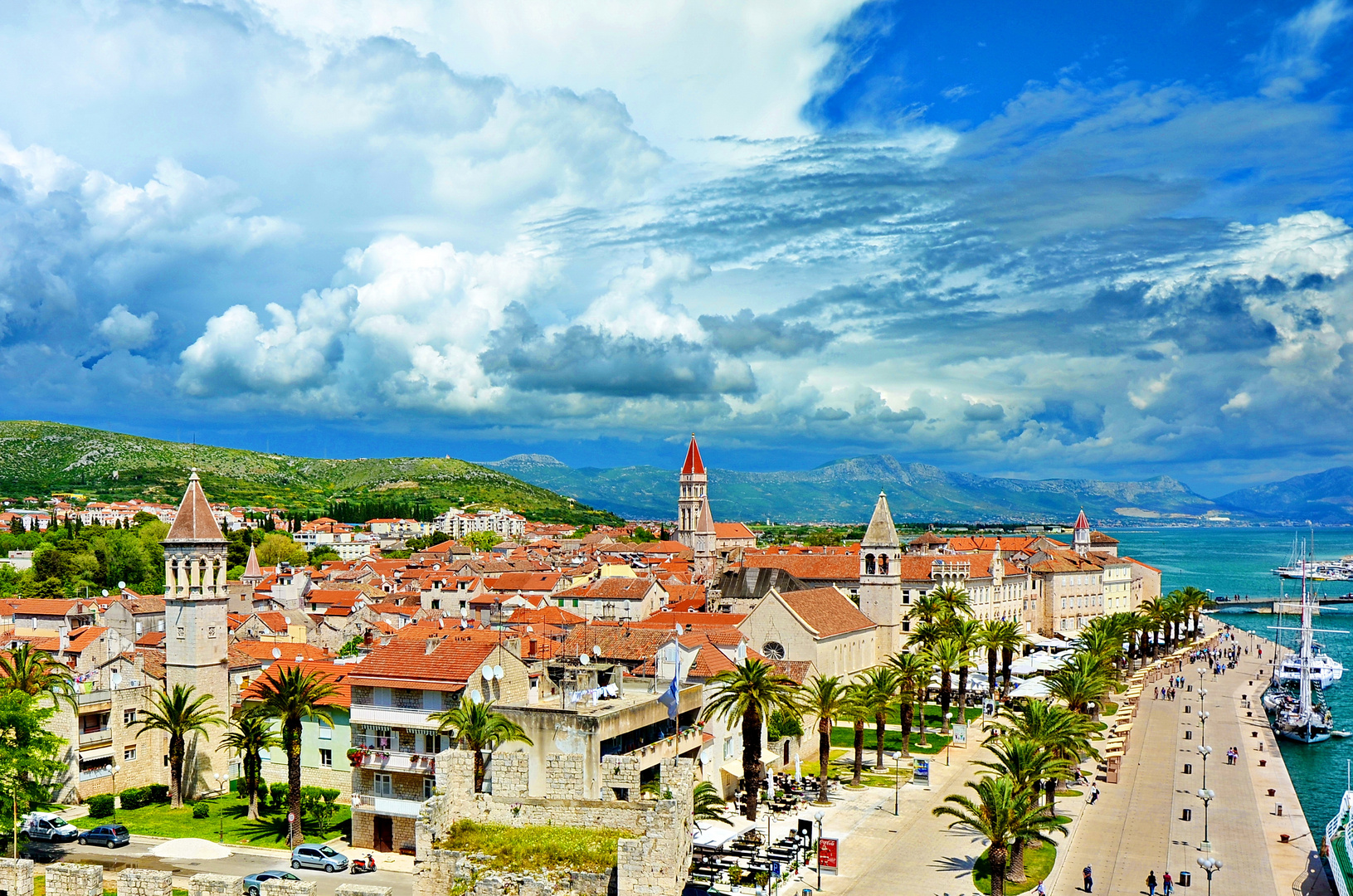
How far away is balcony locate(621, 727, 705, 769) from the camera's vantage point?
39.4 m

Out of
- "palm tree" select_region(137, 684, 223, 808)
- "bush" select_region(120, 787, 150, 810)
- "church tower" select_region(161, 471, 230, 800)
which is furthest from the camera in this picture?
"church tower" select_region(161, 471, 230, 800)

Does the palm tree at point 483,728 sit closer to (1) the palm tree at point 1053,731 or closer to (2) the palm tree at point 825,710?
(2) the palm tree at point 825,710

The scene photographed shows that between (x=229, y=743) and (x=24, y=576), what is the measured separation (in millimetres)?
96272

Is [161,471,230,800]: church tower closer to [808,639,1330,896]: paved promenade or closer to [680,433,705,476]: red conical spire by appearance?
[808,639,1330,896]: paved promenade

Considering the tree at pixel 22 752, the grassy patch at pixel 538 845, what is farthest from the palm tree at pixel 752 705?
the tree at pixel 22 752

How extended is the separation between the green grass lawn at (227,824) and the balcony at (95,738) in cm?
352

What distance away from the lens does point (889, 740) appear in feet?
224

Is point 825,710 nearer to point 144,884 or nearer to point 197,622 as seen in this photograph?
point 197,622

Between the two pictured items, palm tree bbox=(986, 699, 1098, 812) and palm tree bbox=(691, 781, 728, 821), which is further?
palm tree bbox=(986, 699, 1098, 812)

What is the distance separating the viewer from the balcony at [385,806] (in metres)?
42.0

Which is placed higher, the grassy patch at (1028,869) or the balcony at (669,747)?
the balcony at (669,747)

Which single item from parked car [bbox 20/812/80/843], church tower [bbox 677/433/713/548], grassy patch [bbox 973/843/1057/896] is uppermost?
church tower [bbox 677/433/713/548]

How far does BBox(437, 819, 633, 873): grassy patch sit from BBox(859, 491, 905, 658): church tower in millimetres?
70099

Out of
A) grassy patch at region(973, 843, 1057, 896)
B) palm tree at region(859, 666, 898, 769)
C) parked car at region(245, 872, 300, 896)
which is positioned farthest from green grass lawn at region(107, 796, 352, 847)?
palm tree at region(859, 666, 898, 769)
